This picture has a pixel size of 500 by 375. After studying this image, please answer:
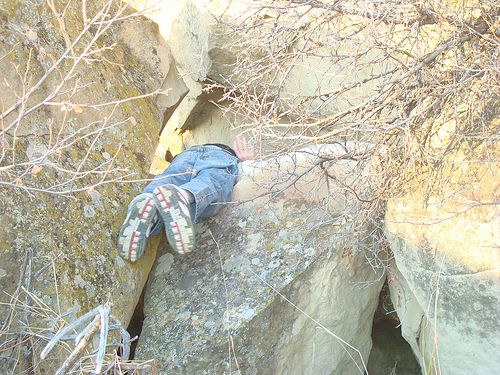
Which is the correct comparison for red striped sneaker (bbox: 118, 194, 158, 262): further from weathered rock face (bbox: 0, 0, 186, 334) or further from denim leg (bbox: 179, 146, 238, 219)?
denim leg (bbox: 179, 146, 238, 219)

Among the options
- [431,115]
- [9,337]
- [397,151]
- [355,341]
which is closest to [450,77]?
[431,115]

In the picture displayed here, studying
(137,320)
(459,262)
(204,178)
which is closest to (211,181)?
(204,178)

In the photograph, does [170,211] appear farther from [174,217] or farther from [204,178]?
[204,178]

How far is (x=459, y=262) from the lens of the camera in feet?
7.02

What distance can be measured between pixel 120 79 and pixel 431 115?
190cm

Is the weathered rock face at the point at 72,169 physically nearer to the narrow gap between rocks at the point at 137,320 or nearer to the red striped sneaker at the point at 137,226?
the red striped sneaker at the point at 137,226

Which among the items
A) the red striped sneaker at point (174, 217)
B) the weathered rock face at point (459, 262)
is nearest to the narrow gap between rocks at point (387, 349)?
the weathered rock face at point (459, 262)

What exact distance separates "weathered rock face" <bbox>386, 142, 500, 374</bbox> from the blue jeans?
1.03 meters

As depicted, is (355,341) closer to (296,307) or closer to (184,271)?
(296,307)

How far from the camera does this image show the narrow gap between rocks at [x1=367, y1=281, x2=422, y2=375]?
11.1 feet

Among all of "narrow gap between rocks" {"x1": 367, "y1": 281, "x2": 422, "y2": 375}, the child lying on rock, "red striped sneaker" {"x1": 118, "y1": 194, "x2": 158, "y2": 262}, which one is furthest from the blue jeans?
"narrow gap between rocks" {"x1": 367, "y1": 281, "x2": 422, "y2": 375}

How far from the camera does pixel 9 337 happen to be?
1521 millimetres

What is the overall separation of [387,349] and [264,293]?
1.77 metres

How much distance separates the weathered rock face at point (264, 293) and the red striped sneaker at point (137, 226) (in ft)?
1.12
